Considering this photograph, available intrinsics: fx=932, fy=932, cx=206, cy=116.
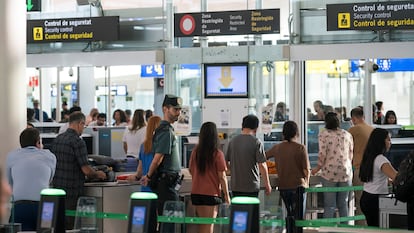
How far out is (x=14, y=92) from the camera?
9.26 metres

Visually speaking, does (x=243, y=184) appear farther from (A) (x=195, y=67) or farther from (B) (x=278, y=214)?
(A) (x=195, y=67)

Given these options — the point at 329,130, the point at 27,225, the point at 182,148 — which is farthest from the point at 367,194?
Answer: the point at 182,148

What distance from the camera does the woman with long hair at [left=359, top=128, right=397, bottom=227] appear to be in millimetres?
8227

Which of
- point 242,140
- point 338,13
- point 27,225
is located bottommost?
point 27,225

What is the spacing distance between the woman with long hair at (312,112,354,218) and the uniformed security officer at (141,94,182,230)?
2447 millimetres

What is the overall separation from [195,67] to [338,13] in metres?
2.79

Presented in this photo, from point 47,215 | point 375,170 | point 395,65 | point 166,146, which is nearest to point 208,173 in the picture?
point 166,146

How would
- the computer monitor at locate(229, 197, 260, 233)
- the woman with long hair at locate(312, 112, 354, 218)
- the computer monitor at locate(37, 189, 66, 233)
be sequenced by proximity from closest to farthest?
the computer monitor at locate(229, 197, 260, 233) → the computer monitor at locate(37, 189, 66, 233) → the woman with long hair at locate(312, 112, 354, 218)

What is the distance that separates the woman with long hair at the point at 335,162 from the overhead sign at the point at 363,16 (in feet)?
12.7

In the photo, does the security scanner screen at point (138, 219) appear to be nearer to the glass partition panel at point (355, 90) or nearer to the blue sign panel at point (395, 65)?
the glass partition panel at point (355, 90)

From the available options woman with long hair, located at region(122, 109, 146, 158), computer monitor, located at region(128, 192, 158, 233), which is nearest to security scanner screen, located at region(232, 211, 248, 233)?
computer monitor, located at region(128, 192, 158, 233)

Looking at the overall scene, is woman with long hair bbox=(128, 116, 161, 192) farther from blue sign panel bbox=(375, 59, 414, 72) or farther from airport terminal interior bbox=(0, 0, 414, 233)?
blue sign panel bbox=(375, 59, 414, 72)

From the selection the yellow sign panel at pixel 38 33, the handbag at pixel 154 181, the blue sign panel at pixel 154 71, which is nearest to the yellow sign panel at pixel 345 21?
the yellow sign panel at pixel 38 33

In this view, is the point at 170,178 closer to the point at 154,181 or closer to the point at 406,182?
the point at 154,181
